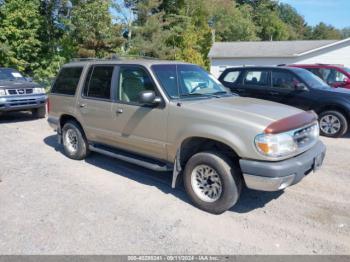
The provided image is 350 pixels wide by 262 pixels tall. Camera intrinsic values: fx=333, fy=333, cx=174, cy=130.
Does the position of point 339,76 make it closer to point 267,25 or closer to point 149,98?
point 149,98

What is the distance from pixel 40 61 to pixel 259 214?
66.4ft

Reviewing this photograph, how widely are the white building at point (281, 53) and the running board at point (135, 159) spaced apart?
82.0 ft

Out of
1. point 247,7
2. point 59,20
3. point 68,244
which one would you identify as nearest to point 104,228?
point 68,244

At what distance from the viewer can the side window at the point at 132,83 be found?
498cm

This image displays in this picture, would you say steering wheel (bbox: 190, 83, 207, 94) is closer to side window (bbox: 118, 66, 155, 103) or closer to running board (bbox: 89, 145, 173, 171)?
side window (bbox: 118, 66, 155, 103)

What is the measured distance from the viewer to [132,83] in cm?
522

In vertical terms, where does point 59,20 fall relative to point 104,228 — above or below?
above

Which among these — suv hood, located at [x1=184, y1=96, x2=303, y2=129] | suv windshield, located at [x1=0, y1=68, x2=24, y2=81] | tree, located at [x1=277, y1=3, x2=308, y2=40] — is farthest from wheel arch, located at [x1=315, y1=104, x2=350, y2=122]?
tree, located at [x1=277, y1=3, x2=308, y2=40]

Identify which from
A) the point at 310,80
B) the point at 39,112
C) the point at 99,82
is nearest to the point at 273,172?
the point at 99,82

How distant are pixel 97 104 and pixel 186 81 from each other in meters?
1.63

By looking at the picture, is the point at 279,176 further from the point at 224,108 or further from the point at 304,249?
the point at 224,108

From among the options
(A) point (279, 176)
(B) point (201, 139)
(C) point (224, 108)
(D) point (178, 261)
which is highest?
(C) point (224, 108)

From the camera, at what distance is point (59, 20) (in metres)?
22.1

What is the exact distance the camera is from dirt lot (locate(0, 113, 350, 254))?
11.8 feet
